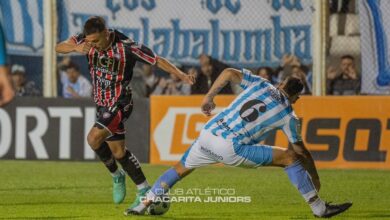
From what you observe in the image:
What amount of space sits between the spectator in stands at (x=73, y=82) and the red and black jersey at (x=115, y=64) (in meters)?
7.23

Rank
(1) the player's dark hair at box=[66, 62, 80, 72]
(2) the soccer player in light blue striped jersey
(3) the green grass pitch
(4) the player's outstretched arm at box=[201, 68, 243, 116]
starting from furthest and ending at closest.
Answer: (1) the player's dark hair at box=[66, 62, 80, 72] → (3) the green grass pitch → (2) the soccer player in light blue striped jersey → (4) the player's outstretched arm at box=[201, 68, 243, 116]

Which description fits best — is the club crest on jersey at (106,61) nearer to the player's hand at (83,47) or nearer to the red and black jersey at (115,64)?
the red and black jersey at (115,64)

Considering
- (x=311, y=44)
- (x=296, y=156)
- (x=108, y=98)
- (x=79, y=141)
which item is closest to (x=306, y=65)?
(x=311, y=44)

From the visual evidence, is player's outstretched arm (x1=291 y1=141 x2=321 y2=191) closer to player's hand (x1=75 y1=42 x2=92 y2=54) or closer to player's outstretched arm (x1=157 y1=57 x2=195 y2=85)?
player's outstretched arm (x1=157 y1=57 x2=195 y2=85)

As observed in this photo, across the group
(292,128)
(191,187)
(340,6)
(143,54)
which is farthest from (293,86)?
(340,6)

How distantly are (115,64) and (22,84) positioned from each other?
311 inches

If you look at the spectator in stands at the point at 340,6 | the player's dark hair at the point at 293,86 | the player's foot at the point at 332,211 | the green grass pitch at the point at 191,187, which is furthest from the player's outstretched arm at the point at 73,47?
the spectator in stands at the point at 340,6

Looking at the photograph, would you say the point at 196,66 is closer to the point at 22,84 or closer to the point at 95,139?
the point at 22,84

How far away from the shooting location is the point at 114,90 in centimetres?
1269

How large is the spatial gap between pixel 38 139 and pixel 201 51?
3166mm

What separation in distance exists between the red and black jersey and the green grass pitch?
123 cm

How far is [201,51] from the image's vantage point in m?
19.9

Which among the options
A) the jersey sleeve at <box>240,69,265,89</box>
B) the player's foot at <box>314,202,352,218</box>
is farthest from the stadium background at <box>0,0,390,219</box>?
the jersey sleeve at <box>240,69,265,89</box>

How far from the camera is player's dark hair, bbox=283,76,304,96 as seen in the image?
10992 millimetres
